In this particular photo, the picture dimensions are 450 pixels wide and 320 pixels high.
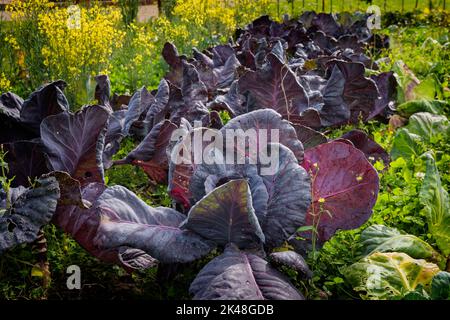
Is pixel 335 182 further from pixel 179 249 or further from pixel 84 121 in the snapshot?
pixel 84 121

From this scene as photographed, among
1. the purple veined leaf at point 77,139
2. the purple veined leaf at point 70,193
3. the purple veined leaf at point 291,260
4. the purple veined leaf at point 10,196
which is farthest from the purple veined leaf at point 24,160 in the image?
the purple veined leaf at point 291,260

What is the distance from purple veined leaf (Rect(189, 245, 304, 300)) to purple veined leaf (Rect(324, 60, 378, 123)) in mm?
1970

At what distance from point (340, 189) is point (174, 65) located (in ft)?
8.44

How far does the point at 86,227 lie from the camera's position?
89.5 inches

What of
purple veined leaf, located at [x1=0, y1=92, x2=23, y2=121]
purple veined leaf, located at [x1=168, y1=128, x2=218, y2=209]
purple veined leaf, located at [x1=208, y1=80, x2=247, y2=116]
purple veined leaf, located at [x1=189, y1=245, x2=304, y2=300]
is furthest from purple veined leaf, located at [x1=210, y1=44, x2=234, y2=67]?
purple veined leaf, located at [x1=189, y1=245, x2=304, y2=300]

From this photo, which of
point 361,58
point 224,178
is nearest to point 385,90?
point 361,58

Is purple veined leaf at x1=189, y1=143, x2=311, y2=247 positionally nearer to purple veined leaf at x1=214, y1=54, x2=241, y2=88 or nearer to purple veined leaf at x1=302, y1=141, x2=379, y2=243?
purple veined leaf at x1=302, y1=141, x2=379, y2=243

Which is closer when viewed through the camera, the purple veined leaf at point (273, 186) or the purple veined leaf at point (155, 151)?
the purple veined leaf at point (273, 186)

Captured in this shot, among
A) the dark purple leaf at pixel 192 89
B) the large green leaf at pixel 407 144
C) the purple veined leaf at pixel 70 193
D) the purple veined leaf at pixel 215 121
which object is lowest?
the large green leaf at pixel 407 144

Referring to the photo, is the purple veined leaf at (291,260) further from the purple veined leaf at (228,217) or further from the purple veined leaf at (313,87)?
the purple veined leaf at (313,87)

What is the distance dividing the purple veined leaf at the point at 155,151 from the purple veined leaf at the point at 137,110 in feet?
0.73

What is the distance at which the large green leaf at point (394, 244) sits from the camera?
2.41 meters

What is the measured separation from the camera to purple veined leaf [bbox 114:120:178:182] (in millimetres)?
2770
